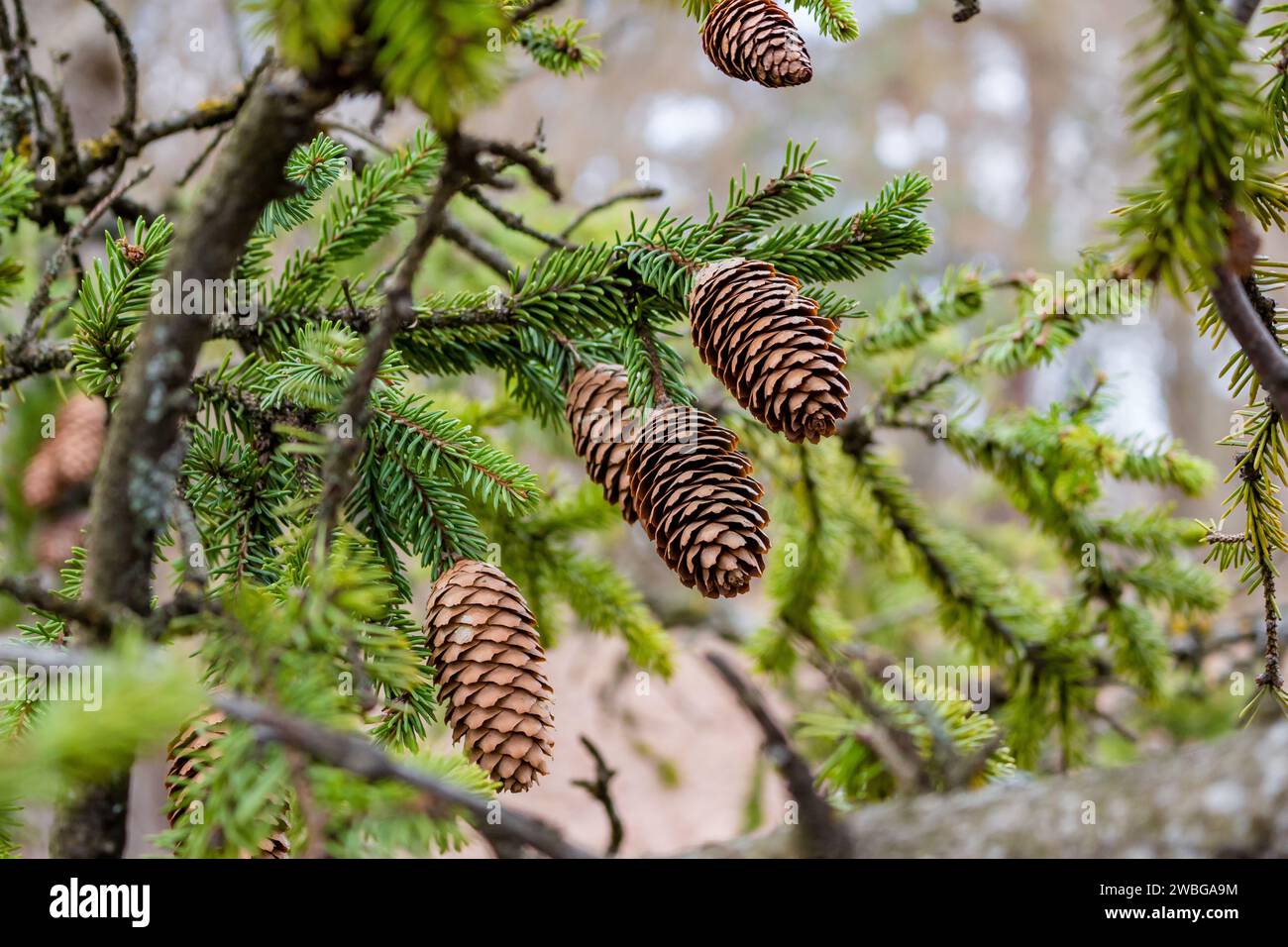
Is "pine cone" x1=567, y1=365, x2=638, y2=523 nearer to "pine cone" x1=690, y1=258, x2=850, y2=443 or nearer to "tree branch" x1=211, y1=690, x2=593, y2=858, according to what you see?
"pine cone" x1=690, y1=258, x2=850, y2=443

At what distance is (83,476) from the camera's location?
1.98 metres

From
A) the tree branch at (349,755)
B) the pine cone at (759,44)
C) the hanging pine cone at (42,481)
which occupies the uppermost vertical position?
the hanging pine cone at (42,481)

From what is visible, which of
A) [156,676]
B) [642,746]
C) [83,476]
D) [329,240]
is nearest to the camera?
[156,676]

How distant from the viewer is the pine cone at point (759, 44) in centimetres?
73

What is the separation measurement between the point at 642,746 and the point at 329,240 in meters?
2.56

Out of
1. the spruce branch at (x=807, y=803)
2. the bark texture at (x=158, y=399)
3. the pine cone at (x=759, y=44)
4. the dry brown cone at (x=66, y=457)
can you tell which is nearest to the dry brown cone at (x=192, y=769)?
the bark texture at (x=158, y=399)

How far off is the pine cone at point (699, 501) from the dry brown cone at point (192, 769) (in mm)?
340

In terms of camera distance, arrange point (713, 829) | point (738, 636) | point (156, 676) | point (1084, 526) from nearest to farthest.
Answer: point (156, 676)
point (1084, 526)
point (738, 636)
point (713, 829)

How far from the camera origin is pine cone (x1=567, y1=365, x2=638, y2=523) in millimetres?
788

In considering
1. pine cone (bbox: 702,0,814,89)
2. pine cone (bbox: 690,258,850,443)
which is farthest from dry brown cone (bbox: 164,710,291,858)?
pine cone (bbox: 702,0,814,89)

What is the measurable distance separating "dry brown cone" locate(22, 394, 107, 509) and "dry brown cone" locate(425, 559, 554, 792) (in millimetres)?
1666

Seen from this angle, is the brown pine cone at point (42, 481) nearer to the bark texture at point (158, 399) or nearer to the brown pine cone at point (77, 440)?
the brown pine cone at point (77, 440)
